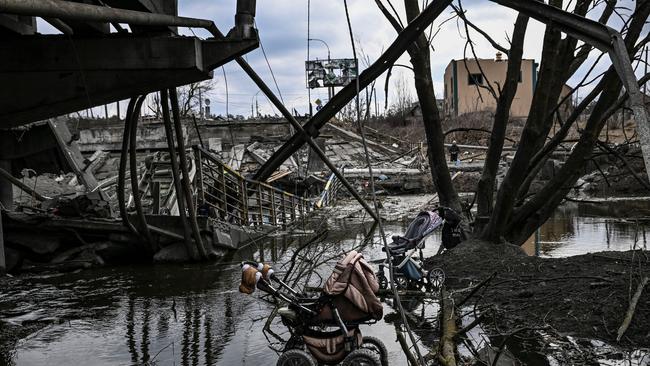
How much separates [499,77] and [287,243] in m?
40.1

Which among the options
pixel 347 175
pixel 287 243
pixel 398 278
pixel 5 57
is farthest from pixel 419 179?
pixel 5 57

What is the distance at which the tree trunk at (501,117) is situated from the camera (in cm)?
994

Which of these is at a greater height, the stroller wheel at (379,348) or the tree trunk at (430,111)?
the tree trunk at (430,111)

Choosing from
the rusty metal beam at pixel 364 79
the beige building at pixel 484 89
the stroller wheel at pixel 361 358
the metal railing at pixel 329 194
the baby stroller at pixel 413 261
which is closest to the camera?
the stroller wheel at pixel 361 358

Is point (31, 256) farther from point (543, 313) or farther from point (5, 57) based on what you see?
point (543, 313)

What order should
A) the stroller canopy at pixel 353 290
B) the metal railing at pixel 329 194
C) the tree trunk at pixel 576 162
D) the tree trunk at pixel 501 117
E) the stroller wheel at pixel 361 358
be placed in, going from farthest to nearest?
1. the metal railing at pixel 329 194
2. the tree trunk at pixel 501 117
3. the tree trunk at pixel 576 162
4. the stroller canopy at pixel 353 290
5. the stroller wheel at pixel 361 358

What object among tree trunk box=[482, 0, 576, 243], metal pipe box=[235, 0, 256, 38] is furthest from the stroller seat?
metal pipe box=[235, 0, 256, 38]

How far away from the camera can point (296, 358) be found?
5.21 metres

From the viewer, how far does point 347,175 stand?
34906mm

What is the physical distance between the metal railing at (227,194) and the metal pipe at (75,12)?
25.1 ft

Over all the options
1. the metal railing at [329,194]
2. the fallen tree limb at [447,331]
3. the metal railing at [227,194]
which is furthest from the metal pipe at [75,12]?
the metal railing at [329,194]

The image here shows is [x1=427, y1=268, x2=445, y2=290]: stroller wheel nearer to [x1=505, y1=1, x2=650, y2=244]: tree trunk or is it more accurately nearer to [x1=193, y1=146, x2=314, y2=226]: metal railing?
[x1=505, y1=1, x2=650, y2=244]: tree trunk

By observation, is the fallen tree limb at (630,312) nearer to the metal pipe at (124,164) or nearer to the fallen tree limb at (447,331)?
the fallen tree limb at (447,331)

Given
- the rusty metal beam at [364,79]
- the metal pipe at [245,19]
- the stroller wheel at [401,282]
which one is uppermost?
Answer: the metal pipe at [245,19]
